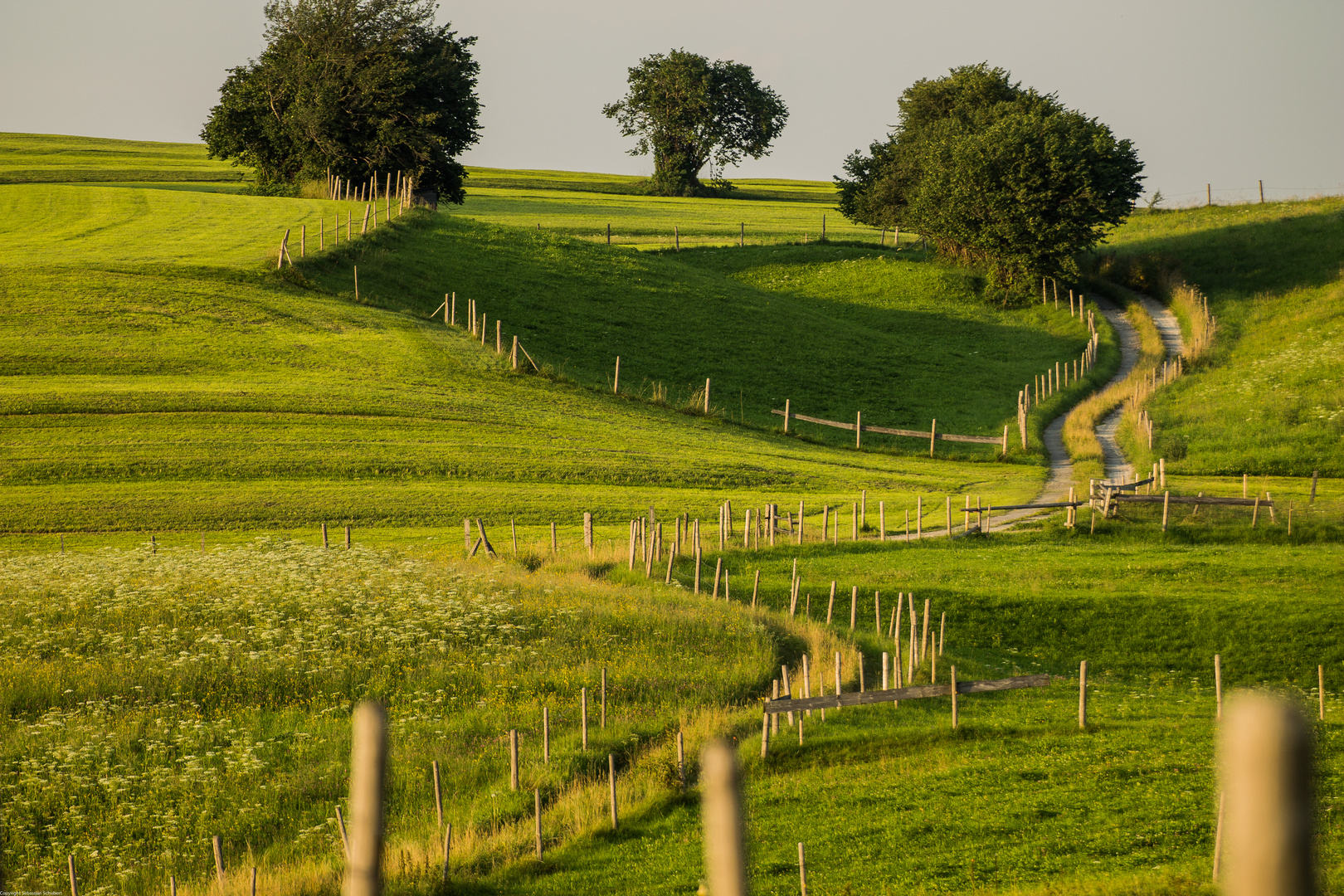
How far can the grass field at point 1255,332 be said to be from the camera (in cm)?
4941

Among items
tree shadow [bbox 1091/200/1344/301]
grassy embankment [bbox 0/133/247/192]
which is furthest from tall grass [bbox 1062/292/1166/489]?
grassy embankment [bbox 0/133/247/192]

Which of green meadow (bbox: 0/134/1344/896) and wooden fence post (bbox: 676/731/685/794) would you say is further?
wooden fence post (bbox: 676/731/685/794)

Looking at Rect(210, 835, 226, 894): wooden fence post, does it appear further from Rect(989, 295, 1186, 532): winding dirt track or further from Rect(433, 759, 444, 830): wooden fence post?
Rect(989, 295, 1186, 532): winding dirt track

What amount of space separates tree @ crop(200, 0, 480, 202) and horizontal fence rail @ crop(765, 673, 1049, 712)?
2753 inches

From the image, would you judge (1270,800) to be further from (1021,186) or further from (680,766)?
(1021,186)

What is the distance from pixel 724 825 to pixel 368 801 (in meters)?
0.82

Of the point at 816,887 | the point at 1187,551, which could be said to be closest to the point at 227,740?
the point at 816,887

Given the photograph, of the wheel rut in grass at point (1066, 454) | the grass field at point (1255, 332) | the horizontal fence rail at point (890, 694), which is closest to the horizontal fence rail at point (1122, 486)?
the wheel rut in grass at point (1066, 454)

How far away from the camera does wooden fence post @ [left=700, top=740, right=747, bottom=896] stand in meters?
2.17

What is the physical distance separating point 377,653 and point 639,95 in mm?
118776

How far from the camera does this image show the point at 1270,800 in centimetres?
171

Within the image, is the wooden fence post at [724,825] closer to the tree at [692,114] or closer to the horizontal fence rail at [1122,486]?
the horizontal fence rail at [1122,486]

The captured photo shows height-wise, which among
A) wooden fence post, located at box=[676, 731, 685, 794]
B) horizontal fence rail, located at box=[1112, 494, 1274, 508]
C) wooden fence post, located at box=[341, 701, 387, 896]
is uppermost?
wooden fence post, located at box=[341, 701, 387, 896]

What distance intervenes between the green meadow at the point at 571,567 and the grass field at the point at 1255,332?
43 centimetres
